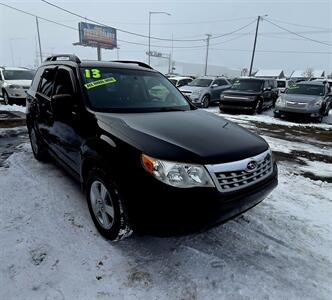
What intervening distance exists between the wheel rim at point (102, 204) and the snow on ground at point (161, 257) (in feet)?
0.65

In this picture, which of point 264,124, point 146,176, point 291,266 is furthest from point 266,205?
point 264,124

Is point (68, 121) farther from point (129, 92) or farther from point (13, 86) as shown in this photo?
point (13, 86)

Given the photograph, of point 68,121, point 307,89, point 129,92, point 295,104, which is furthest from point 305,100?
point 68,121

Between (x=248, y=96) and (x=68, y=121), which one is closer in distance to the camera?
→ (x=68, y=121)

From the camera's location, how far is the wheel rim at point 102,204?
2.71 m

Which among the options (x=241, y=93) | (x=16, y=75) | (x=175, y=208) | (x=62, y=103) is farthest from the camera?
(x=16, y=75)

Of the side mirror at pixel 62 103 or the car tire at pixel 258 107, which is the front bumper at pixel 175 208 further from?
the car tire at pixel 258 107

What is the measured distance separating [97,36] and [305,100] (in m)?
45.9

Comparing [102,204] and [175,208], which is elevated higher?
[175,208]

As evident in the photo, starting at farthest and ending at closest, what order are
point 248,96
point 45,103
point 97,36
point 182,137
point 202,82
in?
point 97,36 < point 202,82 < point 248,96 < point 45,103 < point 182,137

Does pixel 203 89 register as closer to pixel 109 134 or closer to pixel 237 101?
pixel 237 101

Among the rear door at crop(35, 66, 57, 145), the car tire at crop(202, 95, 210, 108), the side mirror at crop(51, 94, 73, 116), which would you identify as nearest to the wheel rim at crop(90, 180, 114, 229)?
the side mirror at crop(51, 94, 73, 116)

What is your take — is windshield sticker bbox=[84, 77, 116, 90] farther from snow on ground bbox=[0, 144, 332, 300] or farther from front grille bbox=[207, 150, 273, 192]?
front grille bbox=[207, 150, 273, 192]

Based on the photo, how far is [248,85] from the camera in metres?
14.1
